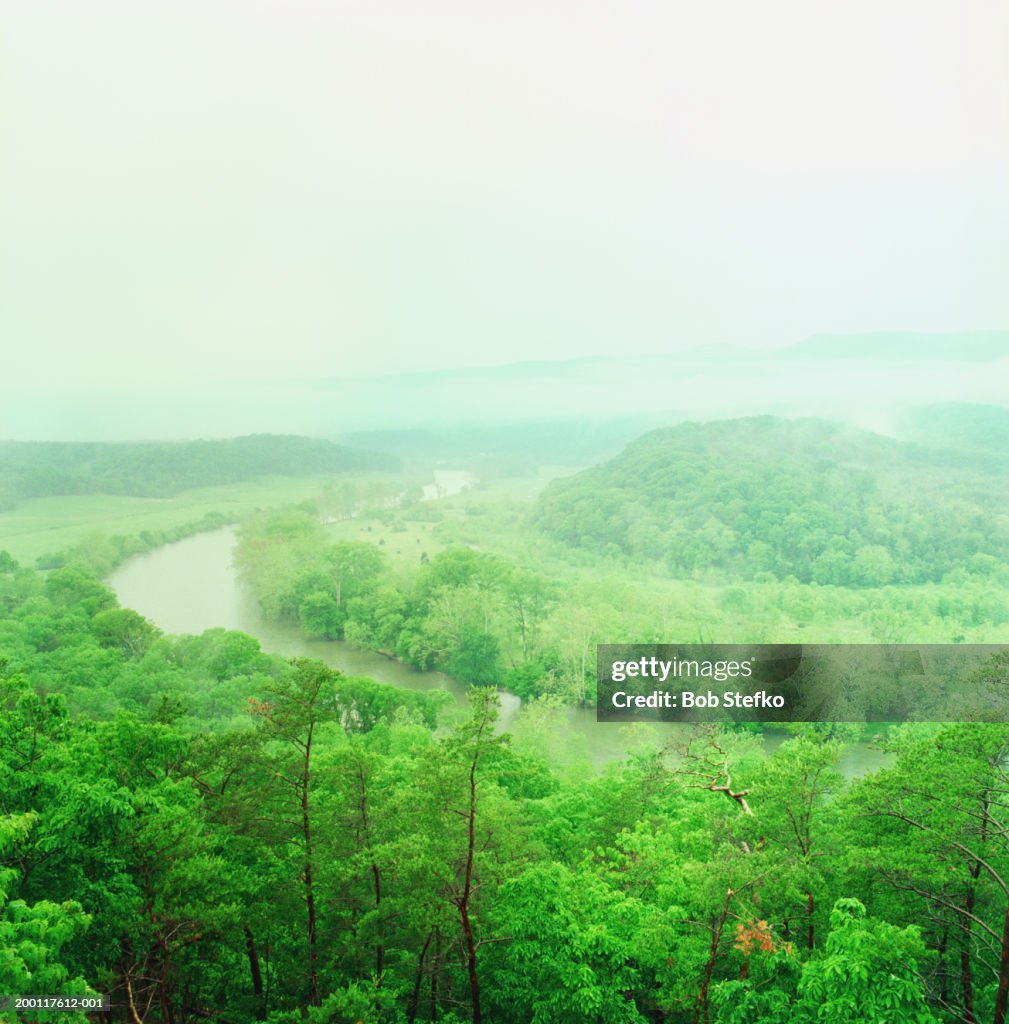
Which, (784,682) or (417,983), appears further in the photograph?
(784,682)

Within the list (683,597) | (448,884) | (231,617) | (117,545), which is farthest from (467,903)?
(117,545)

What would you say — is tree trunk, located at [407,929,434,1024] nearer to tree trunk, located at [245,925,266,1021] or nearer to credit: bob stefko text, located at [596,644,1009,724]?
tree trunk, located at [245,925,266,1021]

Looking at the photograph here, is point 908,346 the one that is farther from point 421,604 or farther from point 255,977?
point 255,977

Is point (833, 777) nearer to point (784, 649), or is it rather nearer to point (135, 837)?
point (135, 837)

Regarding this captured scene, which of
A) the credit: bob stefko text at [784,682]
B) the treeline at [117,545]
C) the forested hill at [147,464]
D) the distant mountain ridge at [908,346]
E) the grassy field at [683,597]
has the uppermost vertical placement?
the distant mountain ridge at [908,346]

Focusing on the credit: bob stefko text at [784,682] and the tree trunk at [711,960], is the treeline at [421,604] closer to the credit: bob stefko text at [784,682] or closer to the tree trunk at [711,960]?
the credit: bob stefko text at [784,682]

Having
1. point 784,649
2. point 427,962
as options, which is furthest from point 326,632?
point 427,962

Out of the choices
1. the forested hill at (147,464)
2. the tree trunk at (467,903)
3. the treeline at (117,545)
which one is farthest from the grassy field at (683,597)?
the tree trunk at (467,903)
